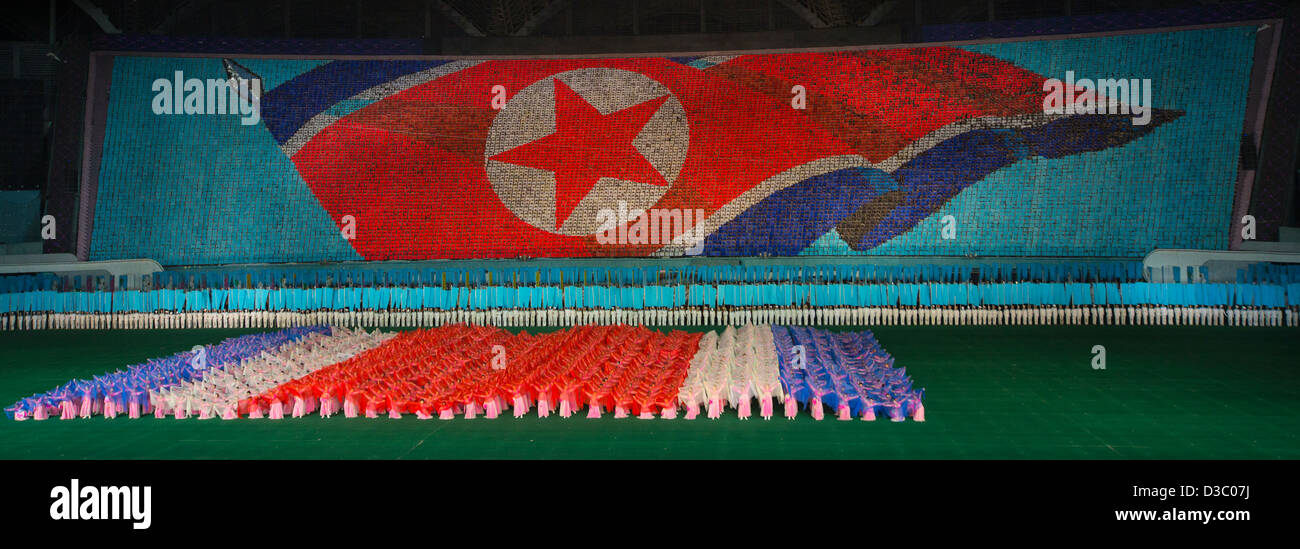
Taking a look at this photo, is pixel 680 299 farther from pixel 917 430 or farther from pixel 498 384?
pixel 917 430

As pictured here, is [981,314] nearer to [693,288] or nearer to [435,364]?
[693,288]

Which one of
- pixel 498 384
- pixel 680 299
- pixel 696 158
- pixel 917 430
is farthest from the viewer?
pixel 696 158

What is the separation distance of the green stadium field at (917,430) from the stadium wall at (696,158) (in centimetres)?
1100

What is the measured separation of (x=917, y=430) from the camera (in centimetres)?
924

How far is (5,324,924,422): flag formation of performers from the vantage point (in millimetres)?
10094

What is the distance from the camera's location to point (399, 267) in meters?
23.5

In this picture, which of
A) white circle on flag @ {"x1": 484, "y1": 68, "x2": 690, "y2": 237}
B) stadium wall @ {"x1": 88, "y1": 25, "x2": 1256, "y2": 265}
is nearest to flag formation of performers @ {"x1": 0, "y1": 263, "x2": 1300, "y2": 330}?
stadium wall @ {"x1": 88, "y1": 25, "x2": 1256, "y2": 265}

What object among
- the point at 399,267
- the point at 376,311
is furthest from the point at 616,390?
the point at 399,267

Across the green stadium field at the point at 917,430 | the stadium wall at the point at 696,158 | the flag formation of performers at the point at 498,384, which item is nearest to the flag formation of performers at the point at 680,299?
the stadium wall at the point at 696,158

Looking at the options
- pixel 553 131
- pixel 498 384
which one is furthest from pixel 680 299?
pixel 498 384

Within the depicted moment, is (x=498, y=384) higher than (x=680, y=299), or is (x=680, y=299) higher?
(x=680, y=299)

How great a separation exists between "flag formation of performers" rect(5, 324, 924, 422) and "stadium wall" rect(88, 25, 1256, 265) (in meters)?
10.9

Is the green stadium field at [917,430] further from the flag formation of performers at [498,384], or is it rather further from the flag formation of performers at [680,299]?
the flag formation of performers at [680,299]

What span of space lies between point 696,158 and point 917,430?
1684 centimetres
